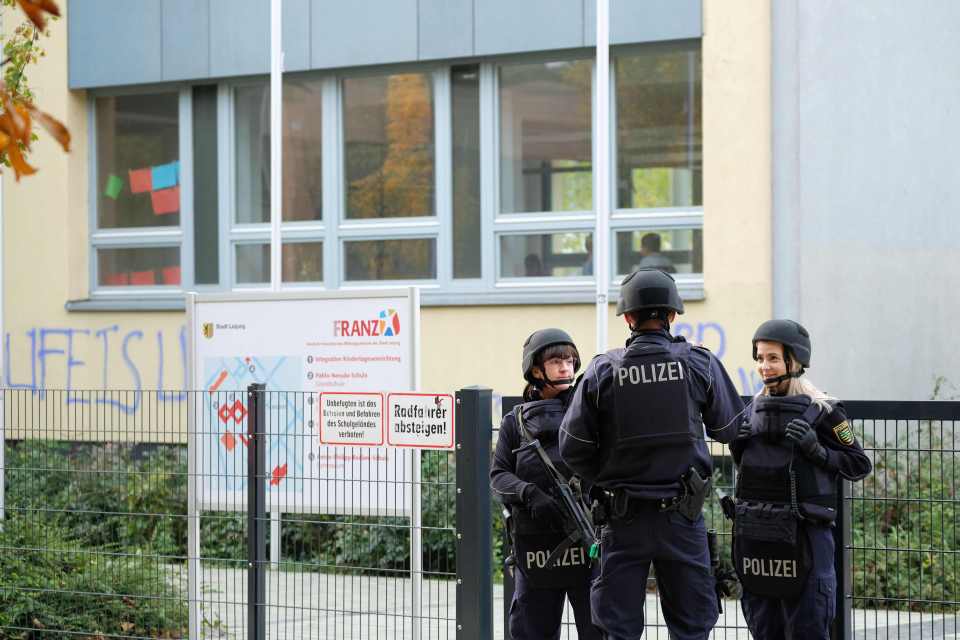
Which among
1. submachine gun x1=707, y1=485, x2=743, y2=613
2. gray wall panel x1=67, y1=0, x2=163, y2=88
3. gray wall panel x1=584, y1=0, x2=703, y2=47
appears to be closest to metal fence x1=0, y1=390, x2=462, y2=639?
submachine gun x1=707, y1=485, x2=743, y2=613

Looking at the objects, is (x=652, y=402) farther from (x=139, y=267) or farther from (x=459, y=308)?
(x=139, y=267)

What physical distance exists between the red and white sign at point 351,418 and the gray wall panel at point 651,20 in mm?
6469

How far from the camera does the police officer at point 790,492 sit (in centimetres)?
562

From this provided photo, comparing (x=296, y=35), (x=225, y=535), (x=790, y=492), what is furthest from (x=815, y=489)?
(x=296, y=35)

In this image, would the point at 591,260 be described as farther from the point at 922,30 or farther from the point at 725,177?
the point at 922,30

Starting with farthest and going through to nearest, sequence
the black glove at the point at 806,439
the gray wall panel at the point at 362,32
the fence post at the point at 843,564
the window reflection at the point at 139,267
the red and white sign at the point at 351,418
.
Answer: the window reflection at the point at 139,267 → the gray wall panel at the point at 362,32 → the red and white sign at the point at 351,418 → the fence post at the point at 843,564 → the black glove at the point at 806,439

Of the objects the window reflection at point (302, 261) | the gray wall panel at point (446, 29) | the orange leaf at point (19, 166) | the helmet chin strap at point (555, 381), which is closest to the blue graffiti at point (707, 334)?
the gray wall panel at point (446, 29)

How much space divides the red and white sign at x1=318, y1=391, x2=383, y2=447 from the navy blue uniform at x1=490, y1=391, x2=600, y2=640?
1.05 metres

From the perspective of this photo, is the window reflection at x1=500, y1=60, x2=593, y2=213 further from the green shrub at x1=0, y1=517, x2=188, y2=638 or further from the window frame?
the green shrub at x1=0, y1=517, x2=188, y2=638

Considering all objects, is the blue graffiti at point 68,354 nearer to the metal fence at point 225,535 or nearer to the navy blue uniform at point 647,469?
the metal fence at point 225,535

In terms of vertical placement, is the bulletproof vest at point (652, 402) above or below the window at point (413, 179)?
below

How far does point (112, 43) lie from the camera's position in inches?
564

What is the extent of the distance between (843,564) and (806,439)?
2.62 ft

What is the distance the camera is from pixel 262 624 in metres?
7.06
